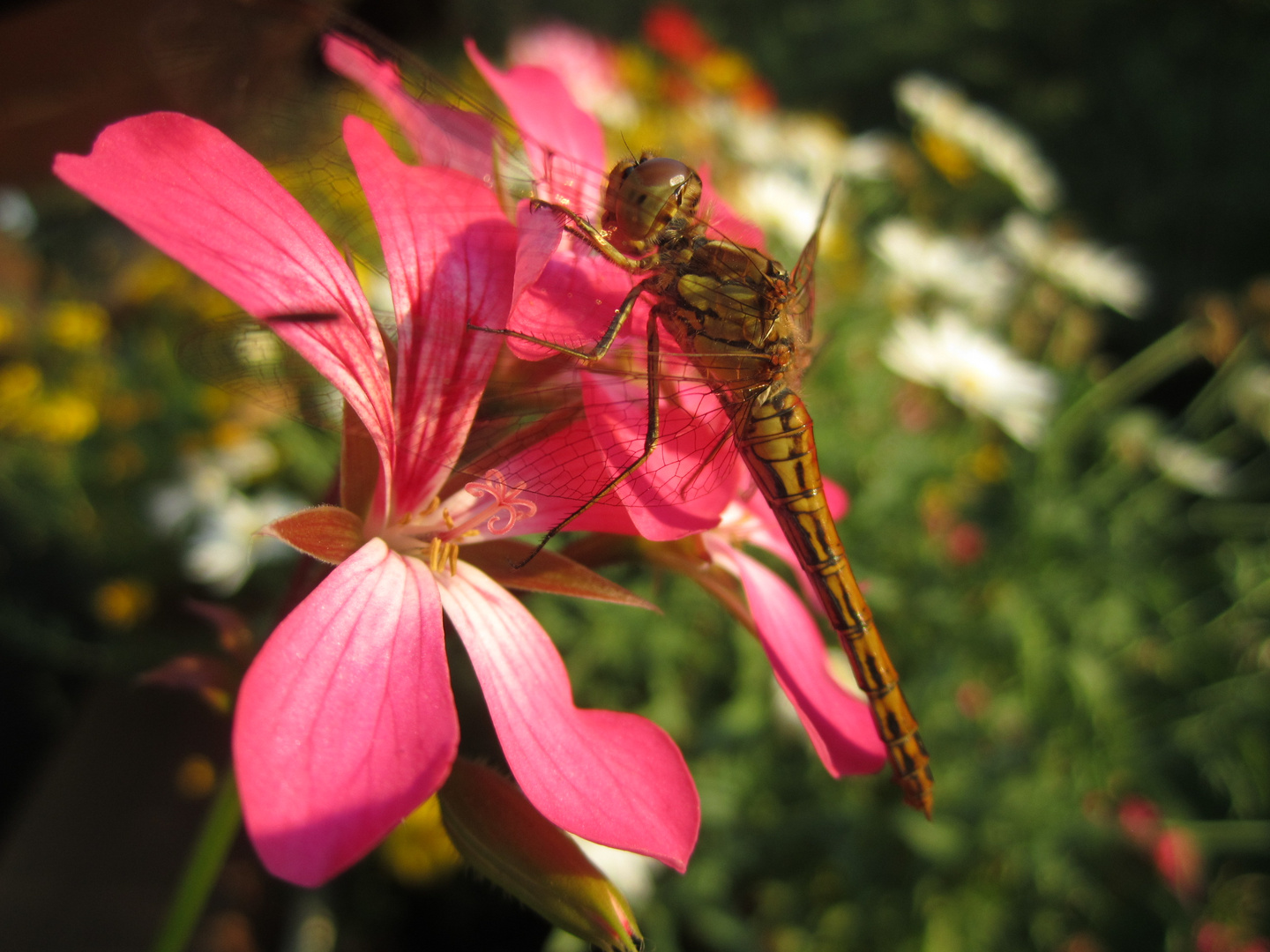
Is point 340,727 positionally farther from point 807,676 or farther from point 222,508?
point 222,508

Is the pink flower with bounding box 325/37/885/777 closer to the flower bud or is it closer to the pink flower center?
the pink flower center

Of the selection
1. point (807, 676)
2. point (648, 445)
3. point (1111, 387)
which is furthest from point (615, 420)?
point (1111, 387)

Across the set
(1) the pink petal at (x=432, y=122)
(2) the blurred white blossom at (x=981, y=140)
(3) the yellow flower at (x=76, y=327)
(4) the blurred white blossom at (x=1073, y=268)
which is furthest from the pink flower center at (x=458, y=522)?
(2) the blurred white blossom at (x=981, y=140)

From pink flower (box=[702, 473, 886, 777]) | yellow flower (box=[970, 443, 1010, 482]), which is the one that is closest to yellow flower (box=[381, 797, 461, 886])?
pink flower (box=[702, 473, 886, 777])

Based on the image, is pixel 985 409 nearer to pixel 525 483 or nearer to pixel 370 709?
pixel 525 483

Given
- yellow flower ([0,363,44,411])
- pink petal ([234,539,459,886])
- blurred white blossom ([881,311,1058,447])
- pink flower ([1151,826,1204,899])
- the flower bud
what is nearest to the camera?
pink petal ([234,539,459,886])

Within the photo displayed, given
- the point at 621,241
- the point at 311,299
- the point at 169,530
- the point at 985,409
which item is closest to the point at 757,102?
the point at 985,409
